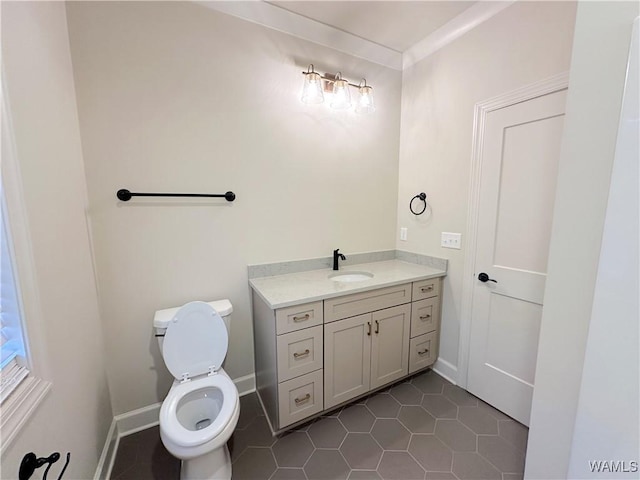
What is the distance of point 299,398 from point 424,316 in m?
1.11

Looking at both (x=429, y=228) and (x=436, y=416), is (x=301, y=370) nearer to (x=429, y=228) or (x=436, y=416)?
(x=436, y=416)

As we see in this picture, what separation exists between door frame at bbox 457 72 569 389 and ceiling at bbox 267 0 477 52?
2.17 ft

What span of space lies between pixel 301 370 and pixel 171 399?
68 cm

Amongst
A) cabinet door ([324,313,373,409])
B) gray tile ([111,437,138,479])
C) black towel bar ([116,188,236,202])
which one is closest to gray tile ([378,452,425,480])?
cabinet door ([324,313,373,409])

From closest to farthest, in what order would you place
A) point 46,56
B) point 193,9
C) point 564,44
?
1. point 46,56
2. point 564,44
3. point 193,9

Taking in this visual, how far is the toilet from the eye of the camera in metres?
1.29

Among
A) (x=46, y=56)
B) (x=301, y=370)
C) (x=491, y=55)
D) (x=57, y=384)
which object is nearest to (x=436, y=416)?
(x=301, y=370)

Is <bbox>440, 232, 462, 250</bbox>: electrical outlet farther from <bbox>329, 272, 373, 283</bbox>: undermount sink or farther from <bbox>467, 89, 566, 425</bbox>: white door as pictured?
<bbox>329, 272, 373, 283</bbox>: undermount sink

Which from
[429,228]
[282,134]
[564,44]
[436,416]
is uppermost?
[564,44]

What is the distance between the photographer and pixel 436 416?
178 cm

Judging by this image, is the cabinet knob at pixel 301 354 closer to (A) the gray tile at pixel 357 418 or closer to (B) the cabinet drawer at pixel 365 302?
(B) the cabinet drawer at pixel 365 302

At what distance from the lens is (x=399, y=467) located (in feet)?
4.73

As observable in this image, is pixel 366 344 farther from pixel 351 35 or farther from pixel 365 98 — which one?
pixel 351 35

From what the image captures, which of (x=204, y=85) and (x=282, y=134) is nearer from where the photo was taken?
(x=204, y=85)
